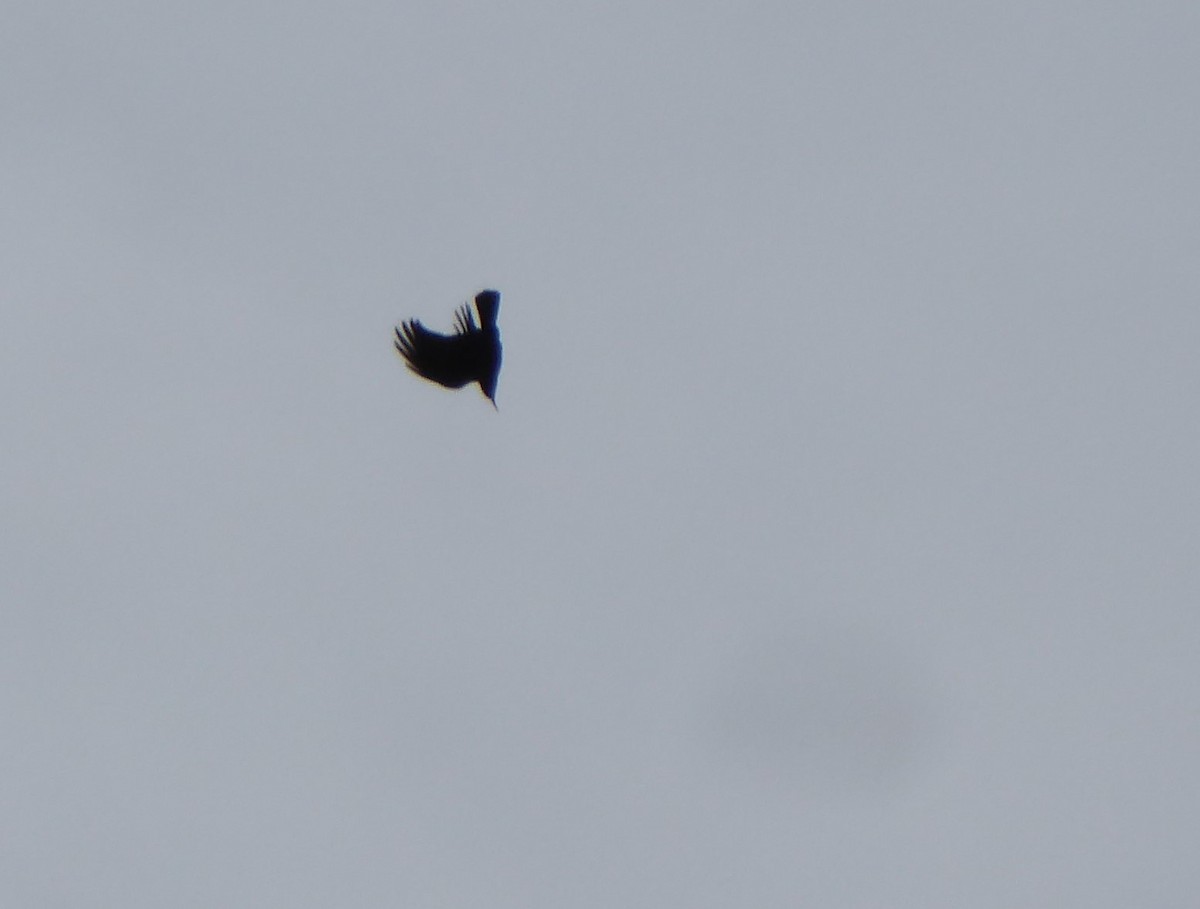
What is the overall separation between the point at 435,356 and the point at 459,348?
34cm

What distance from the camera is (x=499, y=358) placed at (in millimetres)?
17344

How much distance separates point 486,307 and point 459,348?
58cm

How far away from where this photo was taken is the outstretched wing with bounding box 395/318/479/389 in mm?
17094

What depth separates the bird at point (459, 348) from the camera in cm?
1700

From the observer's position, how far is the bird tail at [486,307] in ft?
55.7

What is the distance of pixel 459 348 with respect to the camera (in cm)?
1703

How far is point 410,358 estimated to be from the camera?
17125 millimetres

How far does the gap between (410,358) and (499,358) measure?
106 cm

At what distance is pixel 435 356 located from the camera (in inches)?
676

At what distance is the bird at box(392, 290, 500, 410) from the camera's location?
55.8 feet

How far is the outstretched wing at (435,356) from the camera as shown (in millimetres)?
17094

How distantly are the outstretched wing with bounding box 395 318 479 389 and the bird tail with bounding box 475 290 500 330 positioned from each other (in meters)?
0.16

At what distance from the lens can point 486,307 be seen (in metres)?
17.0

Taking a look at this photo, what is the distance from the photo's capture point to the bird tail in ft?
55.7
